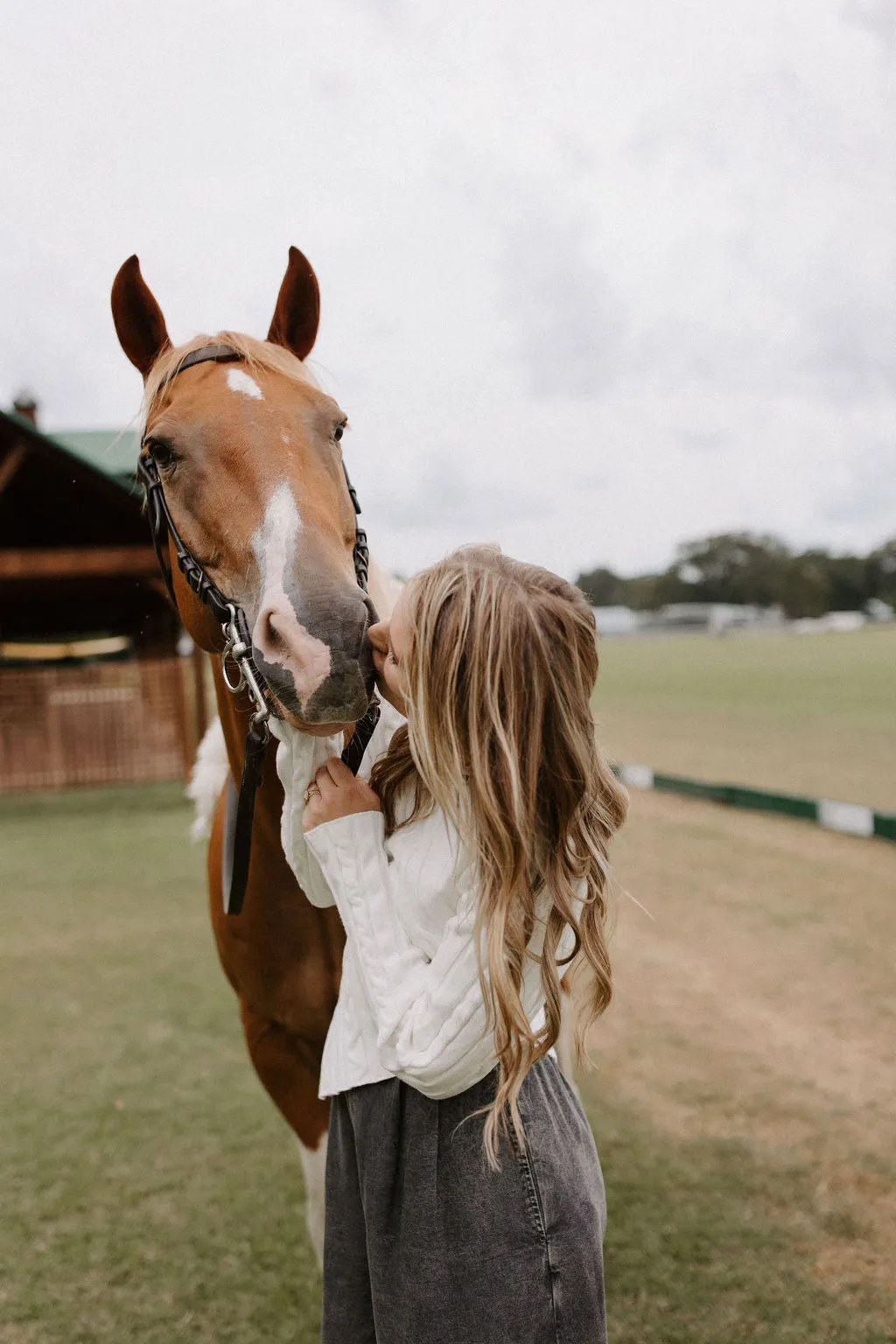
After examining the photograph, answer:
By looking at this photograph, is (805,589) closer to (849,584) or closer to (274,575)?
(849,584)

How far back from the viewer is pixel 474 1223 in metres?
1.36

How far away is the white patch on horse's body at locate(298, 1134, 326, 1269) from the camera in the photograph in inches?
102

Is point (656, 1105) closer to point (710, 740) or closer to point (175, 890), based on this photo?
point (175, 890)

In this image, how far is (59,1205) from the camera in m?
3.30

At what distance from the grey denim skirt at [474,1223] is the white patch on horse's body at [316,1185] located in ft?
3.87

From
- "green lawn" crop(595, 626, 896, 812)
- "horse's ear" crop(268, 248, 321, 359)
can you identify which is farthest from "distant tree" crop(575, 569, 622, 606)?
"horse's ear" crop(268, 248, 321, 359)

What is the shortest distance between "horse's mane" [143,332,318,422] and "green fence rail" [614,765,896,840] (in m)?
2.59

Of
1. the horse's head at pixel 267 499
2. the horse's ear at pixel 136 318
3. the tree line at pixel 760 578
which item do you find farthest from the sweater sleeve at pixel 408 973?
the tree line at pixel 760 578

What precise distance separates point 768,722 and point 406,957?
15032mm

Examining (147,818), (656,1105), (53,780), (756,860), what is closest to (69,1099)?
(656,1105)

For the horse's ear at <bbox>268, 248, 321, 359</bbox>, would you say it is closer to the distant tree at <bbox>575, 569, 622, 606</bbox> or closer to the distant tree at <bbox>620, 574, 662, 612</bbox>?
the distant tree at <bbox>575, 569, 622, 606</bbox>

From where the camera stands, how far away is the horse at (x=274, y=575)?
5.10 ft

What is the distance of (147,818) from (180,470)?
359 inches

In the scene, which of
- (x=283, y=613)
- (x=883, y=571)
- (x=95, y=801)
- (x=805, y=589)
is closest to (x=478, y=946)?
(x=283, y=613)
